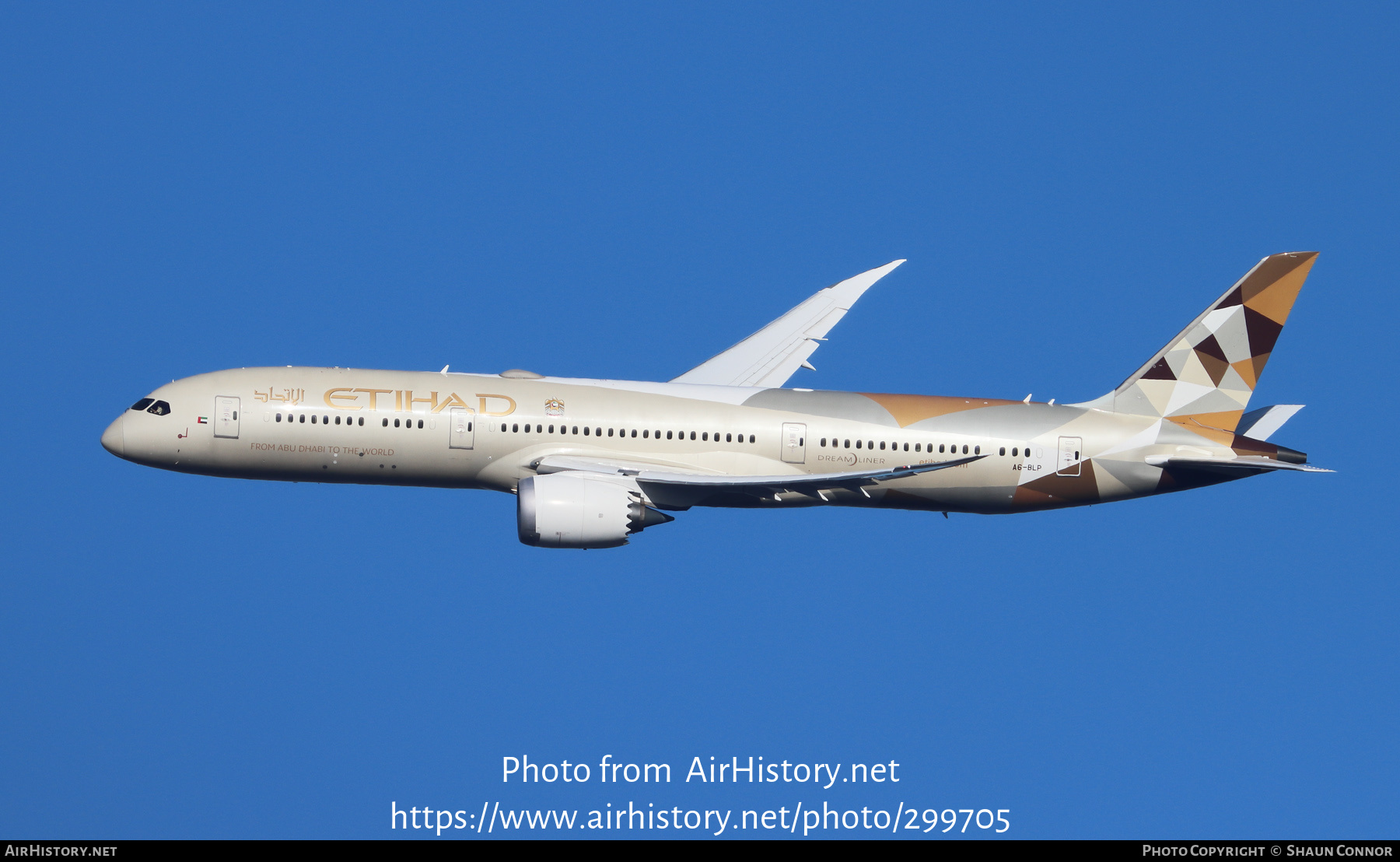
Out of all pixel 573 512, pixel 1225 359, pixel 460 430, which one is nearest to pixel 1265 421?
pixel 1225 359

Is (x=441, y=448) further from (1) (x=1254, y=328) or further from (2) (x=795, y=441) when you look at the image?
(1) (x=1254, y=328)

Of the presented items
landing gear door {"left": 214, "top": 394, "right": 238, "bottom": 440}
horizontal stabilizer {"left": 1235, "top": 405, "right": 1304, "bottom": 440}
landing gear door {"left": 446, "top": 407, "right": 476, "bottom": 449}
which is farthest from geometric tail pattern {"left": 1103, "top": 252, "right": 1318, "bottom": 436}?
landing gear door {"left": 214, "top": 394, "right": 238, "bottom": 440}

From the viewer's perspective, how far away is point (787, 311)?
46.3 metres

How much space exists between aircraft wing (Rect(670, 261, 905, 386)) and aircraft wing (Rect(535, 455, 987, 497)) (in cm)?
501

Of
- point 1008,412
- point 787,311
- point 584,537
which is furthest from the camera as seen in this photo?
point 787,311

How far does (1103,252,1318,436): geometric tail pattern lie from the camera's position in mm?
42719

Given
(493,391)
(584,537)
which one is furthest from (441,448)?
(584,537)

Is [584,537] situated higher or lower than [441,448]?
lower

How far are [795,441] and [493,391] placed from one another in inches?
313

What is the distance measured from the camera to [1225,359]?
42875 millimetres

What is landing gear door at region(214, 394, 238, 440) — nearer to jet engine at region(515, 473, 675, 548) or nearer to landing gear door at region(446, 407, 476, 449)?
landing gear door at region(446, 407, 476, 449)

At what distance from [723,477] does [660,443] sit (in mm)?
1960

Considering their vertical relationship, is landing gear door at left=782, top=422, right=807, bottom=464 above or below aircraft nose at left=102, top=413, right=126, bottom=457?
below

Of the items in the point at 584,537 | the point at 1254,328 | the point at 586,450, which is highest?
the point at 1254,328
